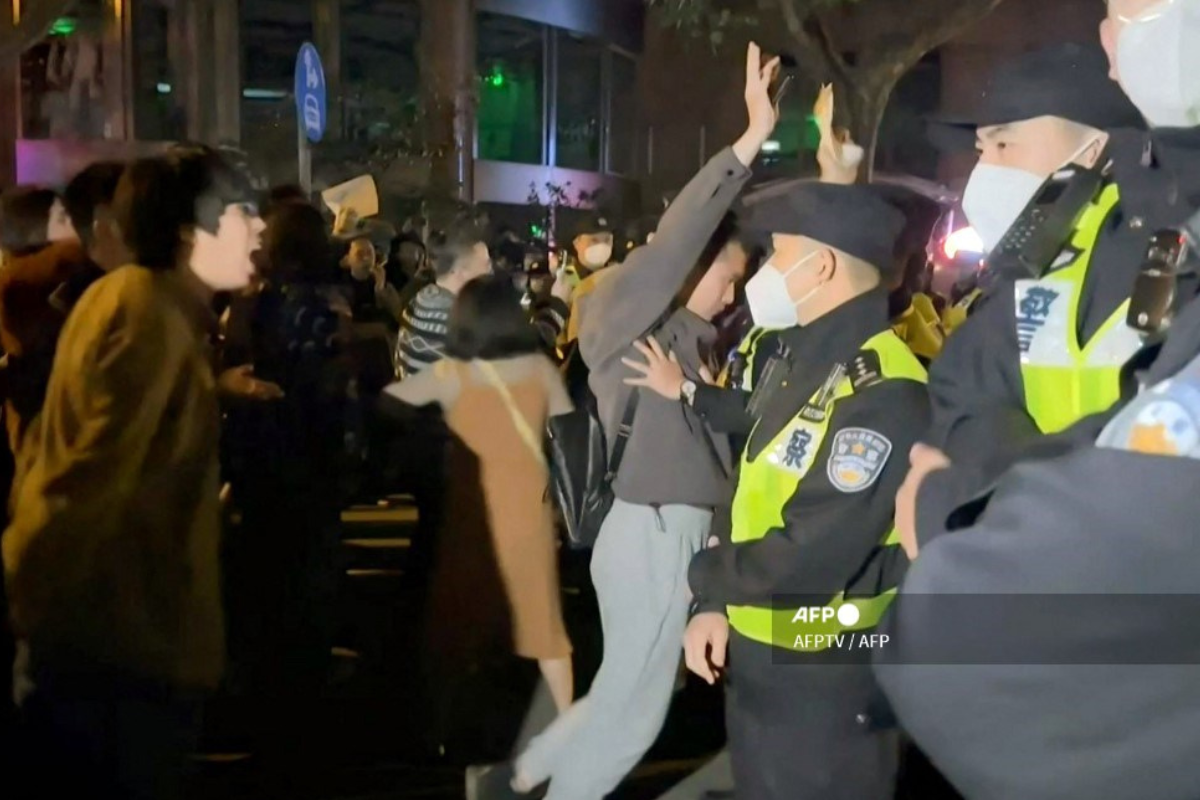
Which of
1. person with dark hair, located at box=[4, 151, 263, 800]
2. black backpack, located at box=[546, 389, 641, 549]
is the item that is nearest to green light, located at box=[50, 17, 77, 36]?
black backpack, located at box=[546, 389, 641, 549]

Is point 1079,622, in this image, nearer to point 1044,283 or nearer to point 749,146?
point 1044,283

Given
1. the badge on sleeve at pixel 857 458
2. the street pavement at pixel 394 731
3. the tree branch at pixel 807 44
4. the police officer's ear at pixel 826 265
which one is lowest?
the street pavement at pixel 394 731

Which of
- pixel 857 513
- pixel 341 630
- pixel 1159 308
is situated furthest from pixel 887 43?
pixel 1159 308

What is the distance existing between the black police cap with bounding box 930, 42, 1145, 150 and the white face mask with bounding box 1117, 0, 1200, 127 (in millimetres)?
659

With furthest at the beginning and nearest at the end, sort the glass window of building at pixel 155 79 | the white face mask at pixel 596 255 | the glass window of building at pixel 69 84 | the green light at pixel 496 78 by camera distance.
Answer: the green light at pixel 496 78 → the glass window of building at pixel 155 79 → the glass window of building at pixel 69 84 → the white face mask at pixel 596 255

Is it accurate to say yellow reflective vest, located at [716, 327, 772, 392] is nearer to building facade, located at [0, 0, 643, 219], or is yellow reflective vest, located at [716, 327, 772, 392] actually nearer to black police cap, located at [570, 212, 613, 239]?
black police cap, located at [570, 212, 613, 239]

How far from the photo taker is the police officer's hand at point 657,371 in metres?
3.45

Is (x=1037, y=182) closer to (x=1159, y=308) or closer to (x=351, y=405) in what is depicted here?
(x=1159, y=308)

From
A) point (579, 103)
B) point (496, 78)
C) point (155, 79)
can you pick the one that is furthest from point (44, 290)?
point (579, 103)

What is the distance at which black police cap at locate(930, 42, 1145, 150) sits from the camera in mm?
2061

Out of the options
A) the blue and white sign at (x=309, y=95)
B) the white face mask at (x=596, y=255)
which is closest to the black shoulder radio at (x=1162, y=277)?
the white face mask at (x=596, y=255)

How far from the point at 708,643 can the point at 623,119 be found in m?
25.5

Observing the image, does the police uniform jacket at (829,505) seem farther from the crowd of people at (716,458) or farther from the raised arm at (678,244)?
the raised arm at (678,244)

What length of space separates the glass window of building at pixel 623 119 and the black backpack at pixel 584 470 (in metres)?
24.1
